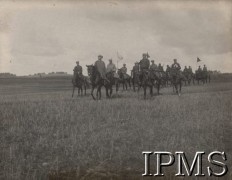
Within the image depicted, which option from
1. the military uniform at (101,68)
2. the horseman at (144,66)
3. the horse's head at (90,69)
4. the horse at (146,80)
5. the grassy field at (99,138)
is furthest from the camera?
the horse at (146,80)

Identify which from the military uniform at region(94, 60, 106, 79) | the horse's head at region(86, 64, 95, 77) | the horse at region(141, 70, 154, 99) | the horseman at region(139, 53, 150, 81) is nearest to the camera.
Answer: the military uniform at region(94, 60, 106, 79)

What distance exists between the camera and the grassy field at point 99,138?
694 centimetres

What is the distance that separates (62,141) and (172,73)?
872 centimetres

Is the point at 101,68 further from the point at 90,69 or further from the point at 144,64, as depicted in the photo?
the point at 144,64

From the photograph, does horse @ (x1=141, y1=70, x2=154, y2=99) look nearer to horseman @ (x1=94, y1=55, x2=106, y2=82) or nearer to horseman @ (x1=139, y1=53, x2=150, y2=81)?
horseman @ (x1=139, y1=53, x2=150, y2=81)

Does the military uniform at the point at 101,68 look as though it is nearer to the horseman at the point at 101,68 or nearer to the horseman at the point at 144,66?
the horseman at the point at 101,68

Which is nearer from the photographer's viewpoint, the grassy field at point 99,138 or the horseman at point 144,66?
the grassy field at point 99,138

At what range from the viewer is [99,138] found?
7879mm

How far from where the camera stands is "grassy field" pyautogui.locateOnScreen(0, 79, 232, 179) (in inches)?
273

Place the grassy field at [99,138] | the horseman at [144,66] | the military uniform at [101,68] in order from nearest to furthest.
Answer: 1. the grassy field at [99,138]
2. the military uniform at [101,68]
3. the horseman at [144,66]

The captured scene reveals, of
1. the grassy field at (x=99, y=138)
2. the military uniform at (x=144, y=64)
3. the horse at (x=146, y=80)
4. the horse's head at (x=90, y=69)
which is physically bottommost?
the grassy field at (x=99, y=138)

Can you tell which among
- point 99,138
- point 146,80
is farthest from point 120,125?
point 146,80

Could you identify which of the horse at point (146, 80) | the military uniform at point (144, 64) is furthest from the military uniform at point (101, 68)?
the horse at point (146, 80)

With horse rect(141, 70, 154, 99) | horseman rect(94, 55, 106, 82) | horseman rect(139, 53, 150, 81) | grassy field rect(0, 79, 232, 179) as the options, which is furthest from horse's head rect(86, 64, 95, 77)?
grassy field rect(0, 79, 232, 179)
